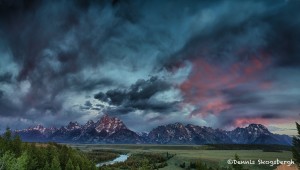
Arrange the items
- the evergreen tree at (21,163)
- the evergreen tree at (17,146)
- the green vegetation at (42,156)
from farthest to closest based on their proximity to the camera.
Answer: the evergreen tree at (17,146)
the green vegetation at (42,156)
the evergreen tree at (21,163)

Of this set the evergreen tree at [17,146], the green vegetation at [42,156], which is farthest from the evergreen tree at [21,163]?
the evergreen tree at [17,146]

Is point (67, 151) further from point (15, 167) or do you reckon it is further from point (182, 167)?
point (15, 167)

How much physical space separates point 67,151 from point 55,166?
4695 centimetres

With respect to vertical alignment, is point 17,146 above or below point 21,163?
above

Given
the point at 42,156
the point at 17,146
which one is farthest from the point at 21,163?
the point at 17,146

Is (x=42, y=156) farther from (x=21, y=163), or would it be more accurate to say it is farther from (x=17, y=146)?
(x=21, y=163)

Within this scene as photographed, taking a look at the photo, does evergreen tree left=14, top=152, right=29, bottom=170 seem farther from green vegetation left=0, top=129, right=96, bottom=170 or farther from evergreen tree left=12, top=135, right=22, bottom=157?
evergreen tree left=12, top=135, right=22, bottom=157

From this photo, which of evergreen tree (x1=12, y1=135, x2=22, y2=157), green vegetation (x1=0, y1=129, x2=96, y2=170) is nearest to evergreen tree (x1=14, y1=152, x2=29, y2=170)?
green vegetation (x1=0, y1=129, x2=96, y2=170)

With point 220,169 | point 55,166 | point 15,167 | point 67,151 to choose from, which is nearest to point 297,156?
point 220,169

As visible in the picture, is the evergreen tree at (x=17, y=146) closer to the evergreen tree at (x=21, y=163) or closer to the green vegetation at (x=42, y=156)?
the green vegetation at (x=42, y=156)

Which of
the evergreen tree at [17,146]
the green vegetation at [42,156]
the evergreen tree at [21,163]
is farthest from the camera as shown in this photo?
the evergreen tree at [17,146]

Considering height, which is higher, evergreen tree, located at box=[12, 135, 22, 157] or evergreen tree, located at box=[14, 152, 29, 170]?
evergreen tree, located at box=[12, 135, 22, 157]

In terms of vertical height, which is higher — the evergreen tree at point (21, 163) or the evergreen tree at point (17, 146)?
the evergreen tree at point (17, 146)

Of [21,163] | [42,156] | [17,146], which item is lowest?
[42,156]
